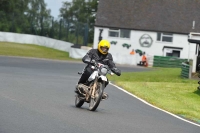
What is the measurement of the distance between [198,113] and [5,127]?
31.7 ft

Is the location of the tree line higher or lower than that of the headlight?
higher

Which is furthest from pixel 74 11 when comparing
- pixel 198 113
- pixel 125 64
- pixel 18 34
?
pixel 198 113

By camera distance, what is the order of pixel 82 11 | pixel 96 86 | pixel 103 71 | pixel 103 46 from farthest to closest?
1. pixel 82 11
2. pixel 103 46
3. pixel 96 86
4. pixel 103 71

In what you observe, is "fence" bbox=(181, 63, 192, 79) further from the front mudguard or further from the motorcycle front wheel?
the front mudguard

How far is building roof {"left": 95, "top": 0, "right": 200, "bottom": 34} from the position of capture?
72.4m

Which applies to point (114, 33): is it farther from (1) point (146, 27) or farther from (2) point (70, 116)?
(2) point (70, 116)

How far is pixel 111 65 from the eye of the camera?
1625 centimetres

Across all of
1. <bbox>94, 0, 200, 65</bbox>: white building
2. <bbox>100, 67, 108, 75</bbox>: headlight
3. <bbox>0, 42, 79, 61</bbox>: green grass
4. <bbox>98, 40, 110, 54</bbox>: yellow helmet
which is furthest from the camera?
<bbox>94, 0, 200, 65</bbox>: white building

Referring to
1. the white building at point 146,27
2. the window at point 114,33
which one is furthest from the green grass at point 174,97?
the window at point 114,33

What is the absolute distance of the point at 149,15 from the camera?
72938mm

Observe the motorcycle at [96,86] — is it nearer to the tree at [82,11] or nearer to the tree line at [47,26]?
the tree line at [47,26]

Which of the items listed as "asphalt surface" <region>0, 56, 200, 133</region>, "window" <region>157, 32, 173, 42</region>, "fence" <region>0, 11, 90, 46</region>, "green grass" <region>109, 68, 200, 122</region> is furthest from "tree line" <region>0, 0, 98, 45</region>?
"asphalt surface" <region>0, 56, 200, 133</region>

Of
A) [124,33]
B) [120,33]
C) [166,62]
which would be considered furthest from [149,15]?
[166,62]

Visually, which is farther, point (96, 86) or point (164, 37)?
point (164, 37)
